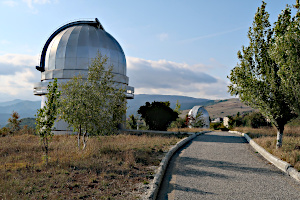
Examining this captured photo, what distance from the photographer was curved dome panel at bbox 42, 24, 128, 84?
23.8 m

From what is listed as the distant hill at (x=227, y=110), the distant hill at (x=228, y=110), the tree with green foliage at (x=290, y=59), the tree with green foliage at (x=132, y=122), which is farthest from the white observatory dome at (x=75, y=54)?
the distant hill at (x=228, y=110)

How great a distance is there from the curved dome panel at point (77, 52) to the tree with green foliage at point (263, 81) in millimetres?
14268

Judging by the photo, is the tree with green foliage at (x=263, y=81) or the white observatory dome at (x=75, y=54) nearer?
the tree with green foliage at (x=263, y=81)

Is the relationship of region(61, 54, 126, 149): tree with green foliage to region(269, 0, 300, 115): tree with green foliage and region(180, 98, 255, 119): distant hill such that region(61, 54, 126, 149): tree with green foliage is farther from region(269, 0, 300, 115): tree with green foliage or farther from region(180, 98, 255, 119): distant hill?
region(180, 98, 255, 119): distant hill

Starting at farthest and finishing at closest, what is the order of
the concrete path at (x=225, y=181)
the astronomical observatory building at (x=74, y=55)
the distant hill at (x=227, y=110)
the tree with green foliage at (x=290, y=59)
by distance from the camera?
the distant hill at (x=227, y=110)
the astronomical observatory building at (x=74, y=55)
the tree with green foliage at (x=290, y=59)
the concrete path at (x=225, y=181)

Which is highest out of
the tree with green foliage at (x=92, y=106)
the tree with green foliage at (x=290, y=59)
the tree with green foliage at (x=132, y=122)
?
the tree with green foliage at (x=290, y=59)

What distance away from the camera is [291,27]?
10742mm

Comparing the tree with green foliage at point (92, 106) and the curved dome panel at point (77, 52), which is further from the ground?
the curved dome panel at point (77, 52)

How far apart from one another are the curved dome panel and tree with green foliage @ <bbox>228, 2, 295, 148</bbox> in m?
14.3

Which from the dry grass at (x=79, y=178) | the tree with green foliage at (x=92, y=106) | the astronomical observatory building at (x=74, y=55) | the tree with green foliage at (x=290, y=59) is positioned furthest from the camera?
the astronomical observatory building at (x=74, y=55)

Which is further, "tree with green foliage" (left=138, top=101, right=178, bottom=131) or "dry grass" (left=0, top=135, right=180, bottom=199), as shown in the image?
"tree with green foliage" (left=138, top=101, right=178, bottom=131)

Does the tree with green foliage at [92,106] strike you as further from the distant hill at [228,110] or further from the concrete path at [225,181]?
the distant hill at [228,110]

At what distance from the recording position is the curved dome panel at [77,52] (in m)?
23.8

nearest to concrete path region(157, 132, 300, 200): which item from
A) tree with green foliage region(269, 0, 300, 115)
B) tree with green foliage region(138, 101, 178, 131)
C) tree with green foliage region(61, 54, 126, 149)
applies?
tree with green foliage region(269, 0, 300, 115)
